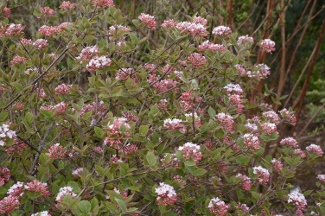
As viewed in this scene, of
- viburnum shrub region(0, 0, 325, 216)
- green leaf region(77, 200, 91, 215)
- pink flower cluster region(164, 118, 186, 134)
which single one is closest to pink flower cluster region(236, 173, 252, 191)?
viburnum shrub region(0, 0, 325, 216)

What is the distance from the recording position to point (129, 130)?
76.0 inches

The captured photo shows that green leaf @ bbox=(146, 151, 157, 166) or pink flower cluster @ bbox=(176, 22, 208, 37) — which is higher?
pink flower cluster @ bbox=(176, 22, 208, 37)

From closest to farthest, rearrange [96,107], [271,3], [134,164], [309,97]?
[134,164], [96,107], [271,3], [309,97]

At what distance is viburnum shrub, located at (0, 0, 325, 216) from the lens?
6.79 feet

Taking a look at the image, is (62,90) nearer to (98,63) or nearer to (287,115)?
(98,63)

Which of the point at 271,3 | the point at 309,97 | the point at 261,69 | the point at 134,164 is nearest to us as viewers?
the point at 134,164

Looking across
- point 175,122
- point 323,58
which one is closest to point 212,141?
point 175,122

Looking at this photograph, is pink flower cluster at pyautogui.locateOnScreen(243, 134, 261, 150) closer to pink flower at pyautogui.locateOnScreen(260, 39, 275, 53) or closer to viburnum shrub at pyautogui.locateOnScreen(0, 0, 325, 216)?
viburnum shrub at pyautogui.locateOnScreen(0, 0, 325, 216)

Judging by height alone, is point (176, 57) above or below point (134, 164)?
above

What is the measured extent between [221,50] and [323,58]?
5.52m

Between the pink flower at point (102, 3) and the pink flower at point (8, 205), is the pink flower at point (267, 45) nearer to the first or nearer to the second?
the pink flower at point (102, 3)

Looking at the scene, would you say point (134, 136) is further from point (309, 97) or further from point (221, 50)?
point (309, 97)

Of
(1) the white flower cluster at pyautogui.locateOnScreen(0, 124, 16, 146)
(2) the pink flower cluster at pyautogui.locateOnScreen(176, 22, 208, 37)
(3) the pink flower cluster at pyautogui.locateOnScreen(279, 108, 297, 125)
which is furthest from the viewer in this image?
(3) the pink flower cluster at pyautogui.locateOnScreen(279, 108, 297, 125)

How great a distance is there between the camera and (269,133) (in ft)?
7.58
